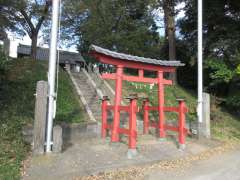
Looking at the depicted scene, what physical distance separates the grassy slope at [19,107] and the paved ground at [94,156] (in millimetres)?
492

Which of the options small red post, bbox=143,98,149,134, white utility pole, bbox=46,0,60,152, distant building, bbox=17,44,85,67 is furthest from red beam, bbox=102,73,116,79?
distant building, bbox=17,44,85,67

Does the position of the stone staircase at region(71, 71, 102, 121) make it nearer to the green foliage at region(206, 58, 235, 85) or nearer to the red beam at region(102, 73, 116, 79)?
the red beam at region(102, 73, 116, 79)

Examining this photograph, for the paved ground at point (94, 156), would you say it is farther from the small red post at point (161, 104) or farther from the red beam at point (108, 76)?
the red beam at point (108, 76)

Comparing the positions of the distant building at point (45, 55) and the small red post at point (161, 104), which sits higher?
the distant building at point (45, 55)

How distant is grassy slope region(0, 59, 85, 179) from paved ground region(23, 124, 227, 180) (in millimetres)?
492

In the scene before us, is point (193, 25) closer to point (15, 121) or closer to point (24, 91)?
point (24, 91)

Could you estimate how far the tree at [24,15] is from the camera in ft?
64.7

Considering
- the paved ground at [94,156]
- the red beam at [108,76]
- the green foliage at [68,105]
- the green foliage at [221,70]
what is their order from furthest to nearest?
the green foliage at [221,70] → the green foliage at [68,105] → the red beam at [108,76] → the paved ground at [94,156]

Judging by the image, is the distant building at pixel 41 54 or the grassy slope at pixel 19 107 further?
the distant building at pixel 41 54

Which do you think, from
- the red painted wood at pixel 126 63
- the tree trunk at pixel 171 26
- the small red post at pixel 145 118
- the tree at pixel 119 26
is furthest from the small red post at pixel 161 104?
the tree at pixel 119 26

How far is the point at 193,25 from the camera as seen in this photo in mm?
22438

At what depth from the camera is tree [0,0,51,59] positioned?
19.7 metres

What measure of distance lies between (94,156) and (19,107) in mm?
4086

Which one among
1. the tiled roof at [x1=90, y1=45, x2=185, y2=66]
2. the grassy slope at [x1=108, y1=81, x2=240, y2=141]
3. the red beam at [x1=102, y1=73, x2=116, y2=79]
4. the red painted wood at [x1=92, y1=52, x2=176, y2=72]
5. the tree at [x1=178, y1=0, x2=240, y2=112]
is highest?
the tree at [x1=178, y1=0, x2=240, y2=112]
